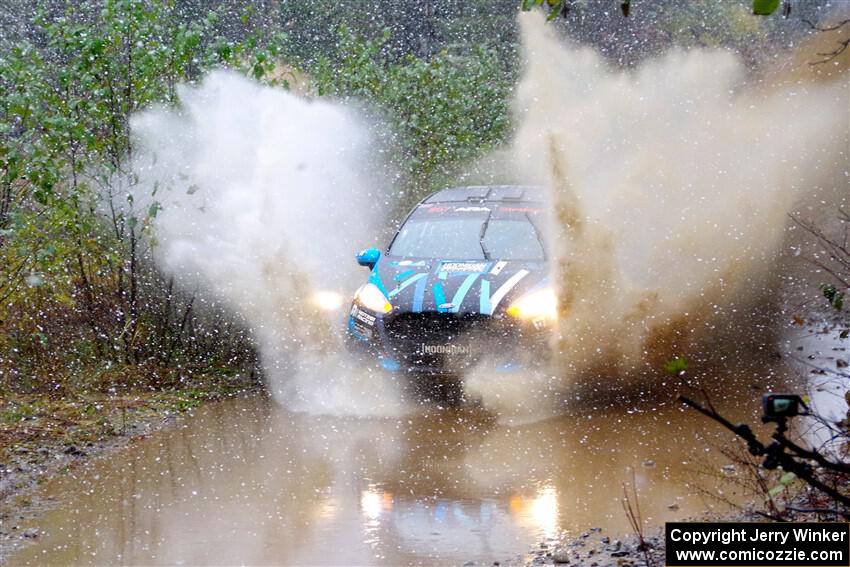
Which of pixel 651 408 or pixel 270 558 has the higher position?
Result: pixel 651 408

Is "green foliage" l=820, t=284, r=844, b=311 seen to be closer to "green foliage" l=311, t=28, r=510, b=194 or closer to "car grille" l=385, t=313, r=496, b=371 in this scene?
"car grille" l=385, t=313, r=496, b=371

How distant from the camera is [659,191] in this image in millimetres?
13289

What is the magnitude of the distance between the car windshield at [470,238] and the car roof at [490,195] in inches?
14.9

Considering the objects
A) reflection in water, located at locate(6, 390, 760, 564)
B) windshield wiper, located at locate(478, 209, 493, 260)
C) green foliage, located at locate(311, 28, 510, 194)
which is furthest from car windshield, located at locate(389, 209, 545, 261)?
green foliage, located at locate(311, 28, 510, 194)

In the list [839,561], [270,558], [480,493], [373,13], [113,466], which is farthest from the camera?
[373,13]

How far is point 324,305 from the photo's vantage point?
1176 centimetres

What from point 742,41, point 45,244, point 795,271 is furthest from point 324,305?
point 742,41

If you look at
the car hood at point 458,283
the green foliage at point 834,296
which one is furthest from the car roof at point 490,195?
the green foliage at point 834,296

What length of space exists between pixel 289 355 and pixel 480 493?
4912 mm

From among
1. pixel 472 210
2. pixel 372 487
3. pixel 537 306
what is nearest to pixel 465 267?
pixel 537 306

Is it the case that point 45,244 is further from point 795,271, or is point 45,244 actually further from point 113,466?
point 795,271

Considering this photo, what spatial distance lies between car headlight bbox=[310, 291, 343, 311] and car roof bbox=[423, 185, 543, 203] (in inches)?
60.6

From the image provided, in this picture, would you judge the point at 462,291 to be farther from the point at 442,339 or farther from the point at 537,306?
the point at 537,306

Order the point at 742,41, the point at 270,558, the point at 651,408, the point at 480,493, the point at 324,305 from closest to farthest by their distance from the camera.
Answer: the point at 270,558
the point at 480,493
the point at 651,408
the point at 324,305
the point at 742,41
